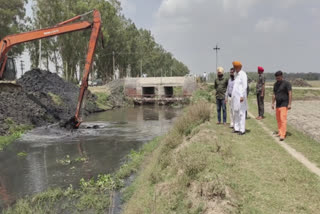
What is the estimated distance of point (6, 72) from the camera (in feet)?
86.0

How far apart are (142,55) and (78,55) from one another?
2543 cm

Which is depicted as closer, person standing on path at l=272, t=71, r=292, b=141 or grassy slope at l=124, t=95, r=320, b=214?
grassy slope at l=124, t=95, r=320, b=214

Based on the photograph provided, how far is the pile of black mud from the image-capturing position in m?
20.9

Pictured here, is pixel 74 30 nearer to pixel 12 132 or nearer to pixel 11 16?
pixel 12 132

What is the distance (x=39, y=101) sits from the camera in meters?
26.0

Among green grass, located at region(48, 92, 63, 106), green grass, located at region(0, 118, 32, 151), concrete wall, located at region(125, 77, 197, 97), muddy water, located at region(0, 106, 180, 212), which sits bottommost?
muddy water, located at region(0, 106, 180, 212)

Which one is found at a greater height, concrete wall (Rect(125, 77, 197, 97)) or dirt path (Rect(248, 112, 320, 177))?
concrete wall (Rect(125, 77, 197, 97))

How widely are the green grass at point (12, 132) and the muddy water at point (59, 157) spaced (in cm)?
35

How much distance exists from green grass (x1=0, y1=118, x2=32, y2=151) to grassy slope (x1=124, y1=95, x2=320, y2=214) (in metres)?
9.67

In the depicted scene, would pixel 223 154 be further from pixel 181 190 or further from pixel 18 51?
pixel 18 51

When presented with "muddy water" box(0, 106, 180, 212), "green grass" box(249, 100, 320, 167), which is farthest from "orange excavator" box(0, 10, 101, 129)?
"green grass" box(249, 100, 320, 167)

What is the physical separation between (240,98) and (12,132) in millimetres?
13751

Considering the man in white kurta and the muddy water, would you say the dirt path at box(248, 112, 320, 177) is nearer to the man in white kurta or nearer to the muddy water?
the man in white kurta

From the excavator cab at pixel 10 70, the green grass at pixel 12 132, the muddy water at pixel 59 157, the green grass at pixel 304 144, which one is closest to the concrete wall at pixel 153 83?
the excavator cab at pixel 10 70
